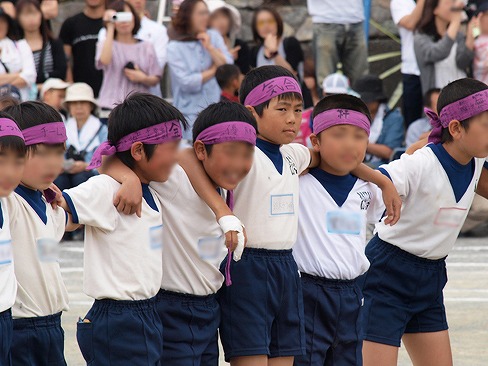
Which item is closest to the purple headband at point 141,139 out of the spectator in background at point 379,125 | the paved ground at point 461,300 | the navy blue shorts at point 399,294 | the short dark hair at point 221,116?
the short dark hair at point 221,116

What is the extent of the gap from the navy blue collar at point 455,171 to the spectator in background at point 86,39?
6.61 m

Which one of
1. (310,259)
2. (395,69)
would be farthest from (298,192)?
(395,69)

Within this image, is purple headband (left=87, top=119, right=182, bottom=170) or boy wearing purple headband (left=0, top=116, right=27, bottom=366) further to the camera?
purple headband (left=87, top=119, right=182, bottom=170)

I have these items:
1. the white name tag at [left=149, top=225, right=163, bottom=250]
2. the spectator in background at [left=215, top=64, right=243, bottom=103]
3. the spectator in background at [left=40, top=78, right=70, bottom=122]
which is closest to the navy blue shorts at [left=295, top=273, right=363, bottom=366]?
the white name tag at [left=149, top=225, right=163, bottom=250]

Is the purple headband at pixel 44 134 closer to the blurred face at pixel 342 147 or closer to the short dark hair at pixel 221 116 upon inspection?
the short dark hair at pixel 221 116

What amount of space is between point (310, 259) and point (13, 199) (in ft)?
4.51

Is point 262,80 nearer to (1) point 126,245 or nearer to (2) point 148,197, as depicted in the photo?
(2) point 148,197

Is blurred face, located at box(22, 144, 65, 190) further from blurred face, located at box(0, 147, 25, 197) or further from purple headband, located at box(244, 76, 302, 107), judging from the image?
purple headband, located at box(244, 76, 302, 107)

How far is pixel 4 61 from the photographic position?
10.6 metres

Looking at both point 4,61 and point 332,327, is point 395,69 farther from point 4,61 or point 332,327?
point 332,327

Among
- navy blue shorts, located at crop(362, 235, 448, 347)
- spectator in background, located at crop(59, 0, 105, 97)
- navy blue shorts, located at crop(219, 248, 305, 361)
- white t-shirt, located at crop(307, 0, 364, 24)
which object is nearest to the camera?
navy blue shorts, located at crop(219, 248, 305, 361)

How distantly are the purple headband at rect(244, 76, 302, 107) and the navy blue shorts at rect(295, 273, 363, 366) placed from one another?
0.79 meters

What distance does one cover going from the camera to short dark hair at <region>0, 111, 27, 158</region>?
3811 mm

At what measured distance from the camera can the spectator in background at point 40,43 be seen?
35.3ft
